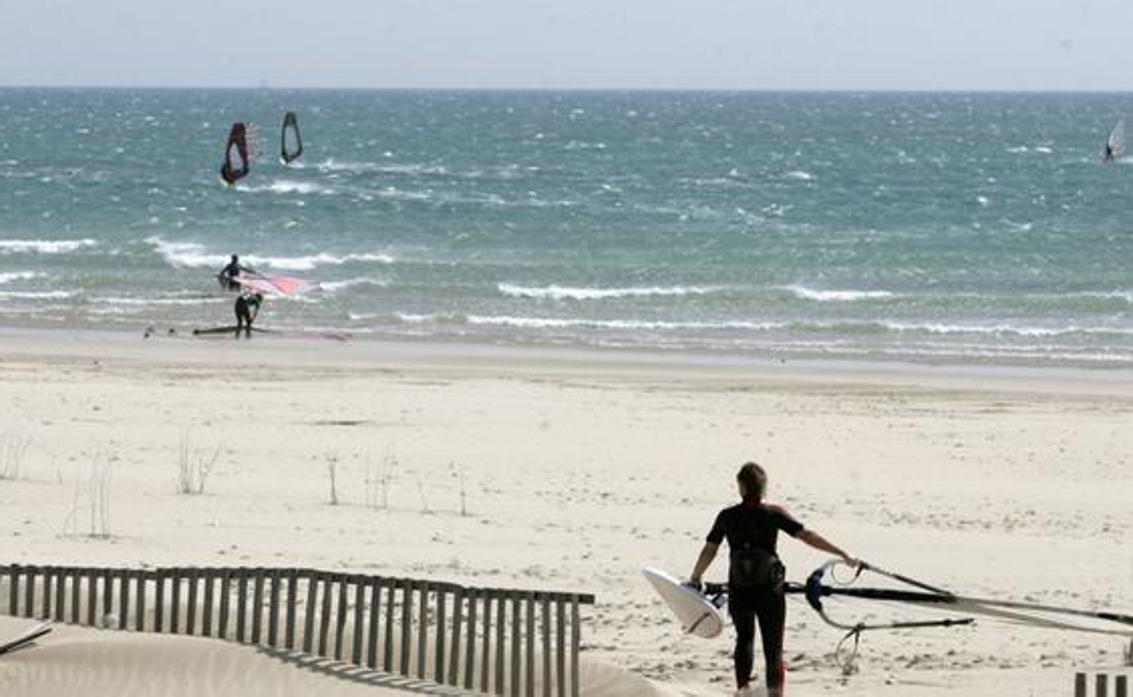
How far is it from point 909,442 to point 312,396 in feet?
21.6

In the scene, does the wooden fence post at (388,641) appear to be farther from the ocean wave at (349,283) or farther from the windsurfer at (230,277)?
the ocean wave at (349,283)

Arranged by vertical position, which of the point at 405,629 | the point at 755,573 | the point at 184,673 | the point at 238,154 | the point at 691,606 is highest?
the point at 238,154

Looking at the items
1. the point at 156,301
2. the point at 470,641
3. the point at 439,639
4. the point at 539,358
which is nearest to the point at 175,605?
the point at 439,639

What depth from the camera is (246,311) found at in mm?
31047

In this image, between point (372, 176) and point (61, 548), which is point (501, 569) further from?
point (372, 176)

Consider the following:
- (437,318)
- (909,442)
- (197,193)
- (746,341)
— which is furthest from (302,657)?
(197,193)

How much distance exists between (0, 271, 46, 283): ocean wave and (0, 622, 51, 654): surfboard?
96.8ft

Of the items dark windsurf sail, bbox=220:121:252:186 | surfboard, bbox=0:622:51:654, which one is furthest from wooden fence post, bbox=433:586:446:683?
dark windsurf sail, bbox=220:121:252:186

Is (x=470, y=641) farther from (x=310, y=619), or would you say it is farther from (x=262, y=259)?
(x=262, y=259)

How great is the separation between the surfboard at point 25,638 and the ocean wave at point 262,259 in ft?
103

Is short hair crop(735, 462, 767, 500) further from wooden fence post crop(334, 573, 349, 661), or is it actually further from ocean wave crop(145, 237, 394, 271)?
ocean wave crop(145, 237, 394, 271)

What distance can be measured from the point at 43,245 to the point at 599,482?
3020 centimetres

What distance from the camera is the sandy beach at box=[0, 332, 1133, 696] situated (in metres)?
12.3

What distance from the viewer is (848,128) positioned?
371 ft
